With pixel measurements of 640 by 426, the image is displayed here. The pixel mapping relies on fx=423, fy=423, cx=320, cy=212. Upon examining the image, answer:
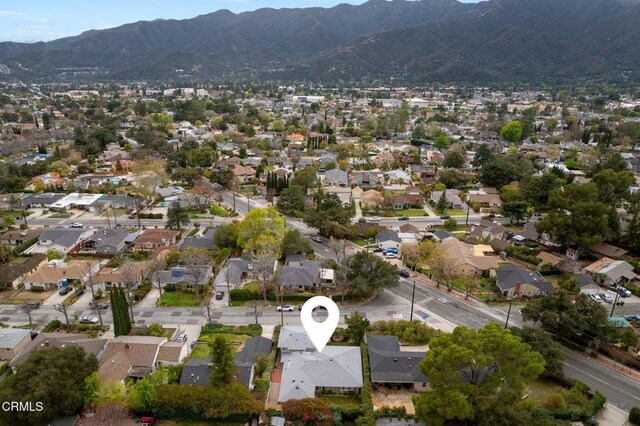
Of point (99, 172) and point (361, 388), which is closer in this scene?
point (361, 388)

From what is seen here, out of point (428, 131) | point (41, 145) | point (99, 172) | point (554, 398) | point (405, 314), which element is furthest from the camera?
point (428, 131)

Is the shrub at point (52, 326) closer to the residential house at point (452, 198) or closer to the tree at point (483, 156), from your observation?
the residential house at point (452, 198)

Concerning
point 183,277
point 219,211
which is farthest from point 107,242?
point 219,211

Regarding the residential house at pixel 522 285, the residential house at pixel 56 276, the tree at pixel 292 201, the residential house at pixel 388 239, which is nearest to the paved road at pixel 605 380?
the residential house at pixel 522 285

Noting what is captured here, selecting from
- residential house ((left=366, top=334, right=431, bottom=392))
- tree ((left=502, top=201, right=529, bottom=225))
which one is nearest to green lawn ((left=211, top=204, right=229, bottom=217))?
residential house ((left=366, top=334, right=431, bottom=392))

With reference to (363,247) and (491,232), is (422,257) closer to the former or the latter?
(363,247)

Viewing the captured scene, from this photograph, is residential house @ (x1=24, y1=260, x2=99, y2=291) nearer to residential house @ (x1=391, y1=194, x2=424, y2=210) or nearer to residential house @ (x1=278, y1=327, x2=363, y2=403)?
residential house @ (x1=278, y1=327, x2=363, y2=403)

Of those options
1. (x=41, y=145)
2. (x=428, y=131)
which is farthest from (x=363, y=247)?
(x=41, y=145)
